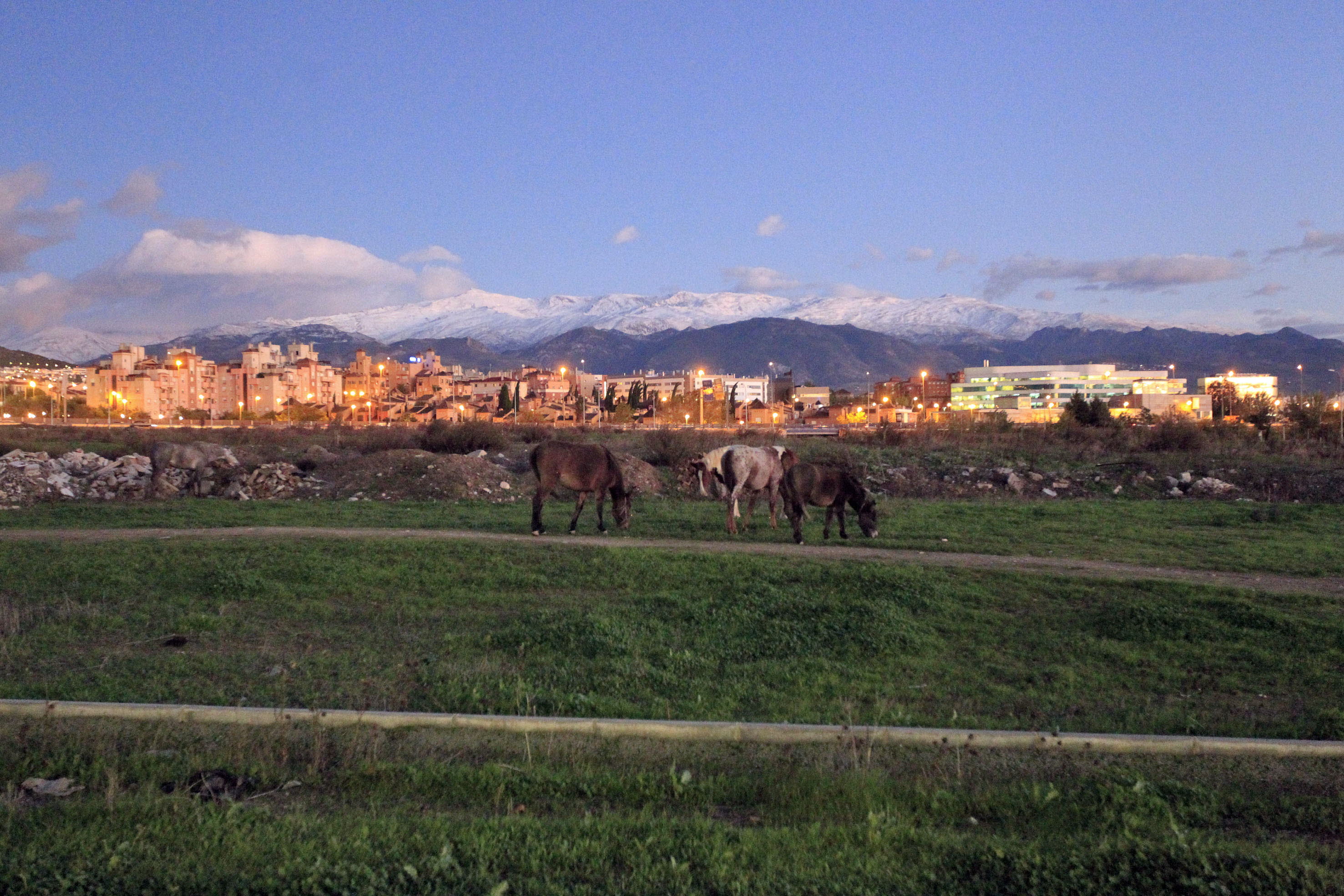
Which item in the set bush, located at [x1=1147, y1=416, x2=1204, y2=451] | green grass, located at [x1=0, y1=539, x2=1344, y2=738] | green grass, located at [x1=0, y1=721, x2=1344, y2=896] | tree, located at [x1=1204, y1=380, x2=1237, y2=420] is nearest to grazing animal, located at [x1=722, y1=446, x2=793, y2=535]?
green grass, located at [x1=0, y1=539, x2=1344, y2=738]

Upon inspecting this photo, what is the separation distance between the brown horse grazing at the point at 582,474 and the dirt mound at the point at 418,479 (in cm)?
856

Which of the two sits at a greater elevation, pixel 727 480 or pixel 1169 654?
pixel 727 480

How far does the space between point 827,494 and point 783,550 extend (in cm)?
303

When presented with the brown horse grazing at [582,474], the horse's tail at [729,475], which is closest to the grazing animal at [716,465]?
the horse's tail at [729,475]

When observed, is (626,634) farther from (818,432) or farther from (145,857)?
(818,432)

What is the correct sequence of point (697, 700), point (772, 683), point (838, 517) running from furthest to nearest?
point (838, 517) < point (772, 683) < point (697, 700)

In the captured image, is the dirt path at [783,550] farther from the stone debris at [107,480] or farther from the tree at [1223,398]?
the tree at [1223,398]

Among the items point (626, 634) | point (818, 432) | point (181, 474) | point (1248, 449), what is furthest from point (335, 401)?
point (626, 634)

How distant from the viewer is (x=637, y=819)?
6.45 m

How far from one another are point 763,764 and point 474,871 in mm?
2903

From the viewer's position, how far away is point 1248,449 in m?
44.0

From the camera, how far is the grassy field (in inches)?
746

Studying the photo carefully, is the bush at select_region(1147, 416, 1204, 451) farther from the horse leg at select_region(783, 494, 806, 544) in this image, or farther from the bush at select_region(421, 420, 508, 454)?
the bush at select_region(421, 420, 508, 454)

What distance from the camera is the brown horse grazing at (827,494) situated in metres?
21.0
